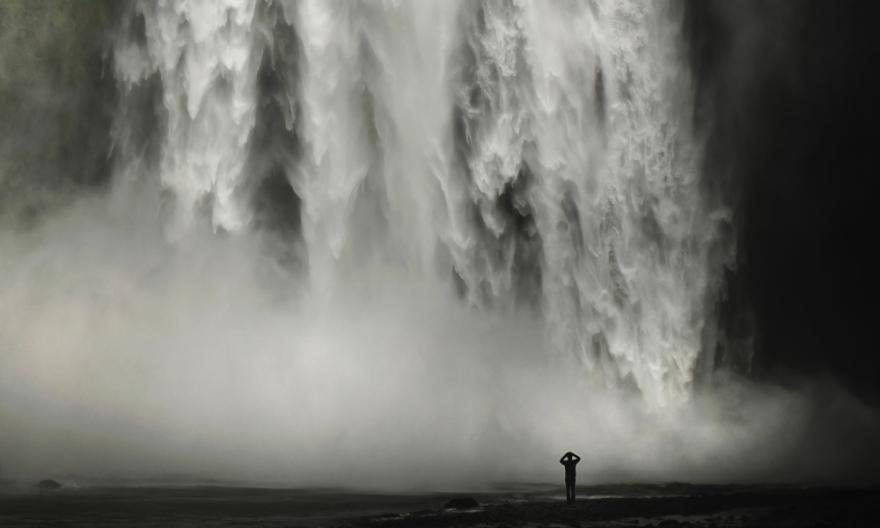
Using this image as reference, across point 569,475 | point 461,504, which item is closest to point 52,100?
point 461,504

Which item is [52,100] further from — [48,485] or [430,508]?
[430,508]

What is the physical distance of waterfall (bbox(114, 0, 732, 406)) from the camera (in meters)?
42.7

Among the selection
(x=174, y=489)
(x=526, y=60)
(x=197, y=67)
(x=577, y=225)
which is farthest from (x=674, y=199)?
(x=174, y=489)

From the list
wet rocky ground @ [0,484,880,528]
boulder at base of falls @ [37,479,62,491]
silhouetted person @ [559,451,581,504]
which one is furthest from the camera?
boulder at base of falls @ [37,479,62,491]

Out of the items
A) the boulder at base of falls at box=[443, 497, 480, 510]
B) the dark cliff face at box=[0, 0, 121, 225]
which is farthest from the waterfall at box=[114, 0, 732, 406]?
the boulder at base of falls at box=[443, 497, 480, 510]

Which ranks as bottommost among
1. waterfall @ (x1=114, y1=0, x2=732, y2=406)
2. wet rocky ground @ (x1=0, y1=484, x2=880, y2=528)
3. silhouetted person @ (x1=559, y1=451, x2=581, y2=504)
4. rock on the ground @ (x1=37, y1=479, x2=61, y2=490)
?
wet rocky ground @ (x1=0, y1=484, x2=880, y2=528)

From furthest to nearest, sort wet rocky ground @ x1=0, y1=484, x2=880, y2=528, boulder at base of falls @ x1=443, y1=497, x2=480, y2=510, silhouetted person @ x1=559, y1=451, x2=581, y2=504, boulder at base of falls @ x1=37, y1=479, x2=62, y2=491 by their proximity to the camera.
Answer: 1. boulder at base of falls @ x1=37, y1=479, x2=62, y2=491
2. silhouetted person @ x1=559, y1=451, x2=581, y2=504
3. boulder at base of falls @ x1=443, y1=497, x2=480, y2=510
4. wet rocky ground @ x1=0, y1=484, x2=880, y2=528

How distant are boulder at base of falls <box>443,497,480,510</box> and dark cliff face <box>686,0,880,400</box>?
23.2 m

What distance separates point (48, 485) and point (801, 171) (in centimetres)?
3375

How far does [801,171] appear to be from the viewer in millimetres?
49969

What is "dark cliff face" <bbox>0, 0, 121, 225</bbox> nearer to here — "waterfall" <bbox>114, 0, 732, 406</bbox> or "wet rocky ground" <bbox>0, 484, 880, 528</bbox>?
"waterfall" <bbox>114, 0, 732, 406</bbox>

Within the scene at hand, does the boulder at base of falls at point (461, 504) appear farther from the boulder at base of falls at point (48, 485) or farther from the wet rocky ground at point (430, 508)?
the boulder at base of falls at point (48, 485)

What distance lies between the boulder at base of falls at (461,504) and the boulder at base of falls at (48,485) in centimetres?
1130

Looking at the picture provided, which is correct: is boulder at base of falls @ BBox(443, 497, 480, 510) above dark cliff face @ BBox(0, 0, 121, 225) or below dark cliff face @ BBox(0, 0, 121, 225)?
below
